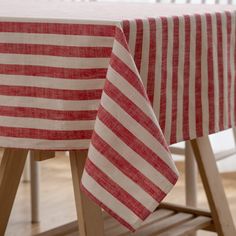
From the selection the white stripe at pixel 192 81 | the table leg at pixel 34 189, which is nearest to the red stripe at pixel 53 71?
the white stripe at pixel 192 81

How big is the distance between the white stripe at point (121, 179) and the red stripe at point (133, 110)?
103 mm

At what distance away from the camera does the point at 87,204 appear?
1.67 metres

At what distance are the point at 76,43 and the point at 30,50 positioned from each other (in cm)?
11

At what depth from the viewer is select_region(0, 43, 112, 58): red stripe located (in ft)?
5.14

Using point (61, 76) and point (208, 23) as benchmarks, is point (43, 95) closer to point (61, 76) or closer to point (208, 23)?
point (61, 76)

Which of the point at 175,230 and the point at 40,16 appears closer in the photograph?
the point at 40,16

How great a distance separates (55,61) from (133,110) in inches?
8.0

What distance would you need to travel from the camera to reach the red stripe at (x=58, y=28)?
155 centimetres

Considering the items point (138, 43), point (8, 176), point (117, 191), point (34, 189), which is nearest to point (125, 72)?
point (138, 43)

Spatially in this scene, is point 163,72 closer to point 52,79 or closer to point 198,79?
point 198,79

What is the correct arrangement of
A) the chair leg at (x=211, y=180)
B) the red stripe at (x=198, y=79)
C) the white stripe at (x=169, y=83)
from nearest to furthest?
the white stripe at (x=169, y=83)
the red stripe at (x=198, y=79)
the chair leg at (x=211, y=180)

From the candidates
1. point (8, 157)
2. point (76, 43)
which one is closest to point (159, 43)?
point (76, 43)

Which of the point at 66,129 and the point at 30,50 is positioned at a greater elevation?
the point at 30,50

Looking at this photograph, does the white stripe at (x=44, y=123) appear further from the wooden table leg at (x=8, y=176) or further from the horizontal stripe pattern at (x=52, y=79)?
the wooden table leg at (x=8, y=176)
